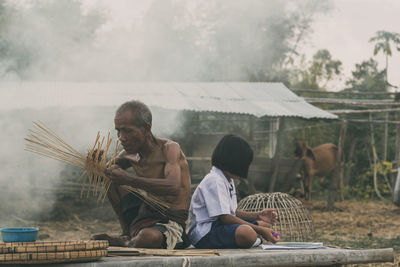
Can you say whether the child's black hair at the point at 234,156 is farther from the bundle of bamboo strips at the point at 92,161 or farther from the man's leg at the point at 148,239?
the man's leg at the point at 148,239

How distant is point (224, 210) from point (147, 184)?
568 millimetres

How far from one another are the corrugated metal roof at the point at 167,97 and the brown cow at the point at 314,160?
156 centimetres

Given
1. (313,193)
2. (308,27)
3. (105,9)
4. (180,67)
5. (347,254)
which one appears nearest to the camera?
(347,254)

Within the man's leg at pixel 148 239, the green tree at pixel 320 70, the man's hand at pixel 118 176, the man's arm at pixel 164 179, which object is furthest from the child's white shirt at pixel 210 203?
the green tree at pixel 320 70

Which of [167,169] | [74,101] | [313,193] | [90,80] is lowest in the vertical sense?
[313,193]

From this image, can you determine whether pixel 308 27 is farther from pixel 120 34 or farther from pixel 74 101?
pixel 74 101

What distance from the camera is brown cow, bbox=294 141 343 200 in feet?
38.5

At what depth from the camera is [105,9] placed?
35.2 ft

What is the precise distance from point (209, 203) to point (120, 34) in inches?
321

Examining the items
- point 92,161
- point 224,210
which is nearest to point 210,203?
point 224,210

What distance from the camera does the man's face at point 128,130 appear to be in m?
3.36

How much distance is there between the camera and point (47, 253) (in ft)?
8.20

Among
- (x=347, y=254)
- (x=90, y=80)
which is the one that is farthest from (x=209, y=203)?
(x=90, y=80)

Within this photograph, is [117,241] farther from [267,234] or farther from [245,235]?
[267,234]
